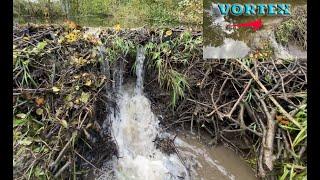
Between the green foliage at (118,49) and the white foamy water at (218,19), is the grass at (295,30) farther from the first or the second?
the green foliage at (118,49)

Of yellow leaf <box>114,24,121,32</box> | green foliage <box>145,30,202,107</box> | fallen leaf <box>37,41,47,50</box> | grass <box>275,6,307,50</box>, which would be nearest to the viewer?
grass <box>275,6,307,50</box>

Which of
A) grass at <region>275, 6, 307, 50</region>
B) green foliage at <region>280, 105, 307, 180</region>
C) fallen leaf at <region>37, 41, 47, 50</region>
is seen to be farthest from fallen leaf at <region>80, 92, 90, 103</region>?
grass at <region>275, 6, 307, 50</region>

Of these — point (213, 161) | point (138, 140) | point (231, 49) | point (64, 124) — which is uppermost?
point (231, 49)

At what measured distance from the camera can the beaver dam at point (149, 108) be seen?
7.99ft

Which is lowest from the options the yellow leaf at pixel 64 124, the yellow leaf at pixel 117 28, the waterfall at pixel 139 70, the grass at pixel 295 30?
the yellow leaf at pixel 64 124

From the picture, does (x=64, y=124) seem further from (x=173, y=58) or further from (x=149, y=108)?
(x=173, y=58)

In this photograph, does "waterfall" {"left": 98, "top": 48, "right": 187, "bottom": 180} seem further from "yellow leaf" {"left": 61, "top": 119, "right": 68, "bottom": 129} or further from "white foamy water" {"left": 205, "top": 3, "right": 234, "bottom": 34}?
"white foamy water" {"left": 205, "top": 3, "right": 234, "bottom": 34}

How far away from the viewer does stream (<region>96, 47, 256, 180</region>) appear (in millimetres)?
2625

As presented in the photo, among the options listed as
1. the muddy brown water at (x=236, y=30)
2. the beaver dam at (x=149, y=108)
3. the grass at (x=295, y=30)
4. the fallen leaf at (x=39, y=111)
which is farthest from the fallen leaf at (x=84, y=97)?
the grass at (x=295, y=30)

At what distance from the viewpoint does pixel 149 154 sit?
2.82 metres

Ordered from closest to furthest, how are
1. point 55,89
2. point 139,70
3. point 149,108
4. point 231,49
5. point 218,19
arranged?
point 55,89, point 218,19, point 231,49, point 149,108, point 139,70

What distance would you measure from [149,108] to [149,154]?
445 mm

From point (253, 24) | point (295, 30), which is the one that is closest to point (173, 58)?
point (253, 24)
